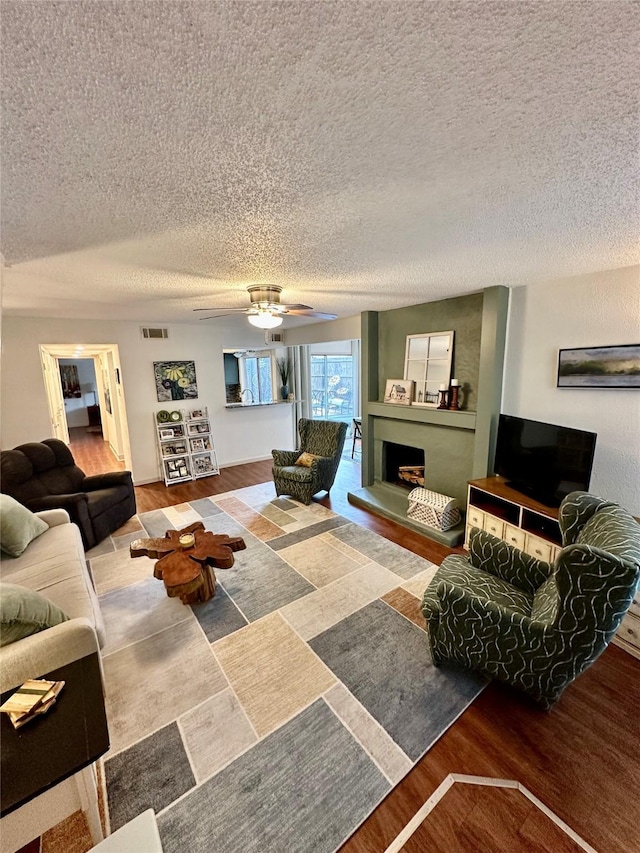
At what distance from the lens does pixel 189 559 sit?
2.43 meters

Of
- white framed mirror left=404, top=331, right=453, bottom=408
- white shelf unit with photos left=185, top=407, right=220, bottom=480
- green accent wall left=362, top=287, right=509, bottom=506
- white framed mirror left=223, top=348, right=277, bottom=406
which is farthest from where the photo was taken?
white framed mirror left=223, top=348, right=277, bottom=406

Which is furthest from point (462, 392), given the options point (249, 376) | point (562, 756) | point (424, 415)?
point (249, 376)

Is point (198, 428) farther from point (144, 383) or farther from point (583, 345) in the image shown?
point (583, 345)

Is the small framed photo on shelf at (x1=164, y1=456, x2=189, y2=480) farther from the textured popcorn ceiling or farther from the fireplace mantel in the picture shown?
the textured popcorn ceiling

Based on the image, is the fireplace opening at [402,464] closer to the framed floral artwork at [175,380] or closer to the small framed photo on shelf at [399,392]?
the small framed photo on shelf at [399,392]

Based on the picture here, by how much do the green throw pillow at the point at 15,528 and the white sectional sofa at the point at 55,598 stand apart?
52mm

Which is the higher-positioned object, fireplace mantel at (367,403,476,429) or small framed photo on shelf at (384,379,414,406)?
small framed photo on shelf at (384,379,414,406)

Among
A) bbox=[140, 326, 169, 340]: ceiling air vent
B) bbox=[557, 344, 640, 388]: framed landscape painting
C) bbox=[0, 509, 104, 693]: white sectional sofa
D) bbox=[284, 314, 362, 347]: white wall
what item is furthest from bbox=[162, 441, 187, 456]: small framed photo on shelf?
bbox=[557, 344, 640, 388]: framed landscape painting

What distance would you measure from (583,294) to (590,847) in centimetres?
304

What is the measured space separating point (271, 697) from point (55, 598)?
1394 millimetres

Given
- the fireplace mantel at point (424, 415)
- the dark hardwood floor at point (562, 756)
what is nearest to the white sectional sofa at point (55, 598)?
the dark hardwood floor at point (562, 756)

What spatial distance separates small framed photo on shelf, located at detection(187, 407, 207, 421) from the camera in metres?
5.39

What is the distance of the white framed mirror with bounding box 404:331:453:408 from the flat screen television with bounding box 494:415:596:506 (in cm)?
83

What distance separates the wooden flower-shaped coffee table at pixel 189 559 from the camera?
2.26 meters
